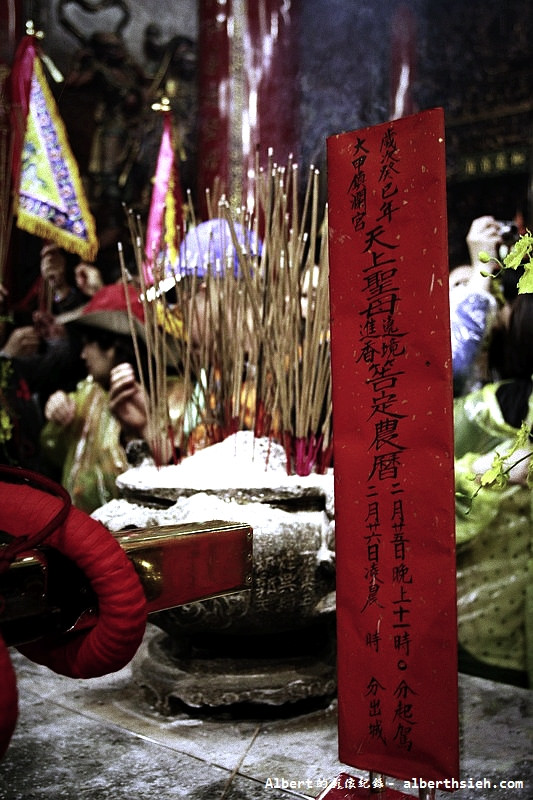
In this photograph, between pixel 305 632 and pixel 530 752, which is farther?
pixel 305 632

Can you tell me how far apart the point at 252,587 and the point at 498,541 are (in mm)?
714

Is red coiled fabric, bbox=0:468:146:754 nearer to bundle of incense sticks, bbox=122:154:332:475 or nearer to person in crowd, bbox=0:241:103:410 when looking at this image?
bundle of incense sticks, bbox=122:154:332:475

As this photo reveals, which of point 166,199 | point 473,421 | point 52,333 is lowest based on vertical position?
point 473,421

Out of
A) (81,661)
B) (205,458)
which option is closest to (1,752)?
(81,661)

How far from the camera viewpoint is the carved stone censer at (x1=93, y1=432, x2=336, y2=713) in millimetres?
1382

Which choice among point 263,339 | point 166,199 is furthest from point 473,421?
point 166,199

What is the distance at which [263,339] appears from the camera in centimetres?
152

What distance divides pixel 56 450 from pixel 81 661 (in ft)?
6.07

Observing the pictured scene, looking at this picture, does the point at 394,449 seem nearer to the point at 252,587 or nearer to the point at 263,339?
the point at 252,587

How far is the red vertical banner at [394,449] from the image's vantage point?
2.93 ft

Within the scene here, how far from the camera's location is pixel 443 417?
89cm

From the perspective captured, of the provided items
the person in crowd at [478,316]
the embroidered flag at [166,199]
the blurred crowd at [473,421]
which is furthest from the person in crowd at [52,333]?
the person in crowd at [478,316]

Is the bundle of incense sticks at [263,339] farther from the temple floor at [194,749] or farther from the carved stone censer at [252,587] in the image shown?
the temple floor at [194,749]

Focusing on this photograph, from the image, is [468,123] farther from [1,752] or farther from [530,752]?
[1,752]
